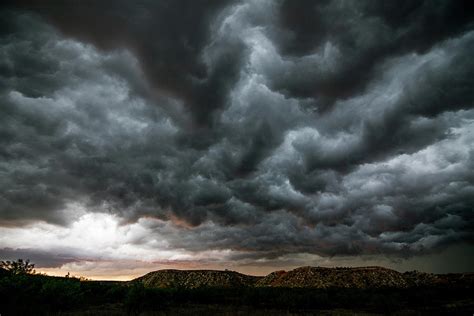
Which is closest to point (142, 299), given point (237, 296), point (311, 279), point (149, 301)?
point (149, 301)

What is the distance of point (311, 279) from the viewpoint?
115 meters

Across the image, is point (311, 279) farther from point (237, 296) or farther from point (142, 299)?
point (142, 299)

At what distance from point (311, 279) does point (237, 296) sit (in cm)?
4843

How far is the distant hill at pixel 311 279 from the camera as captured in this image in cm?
11086

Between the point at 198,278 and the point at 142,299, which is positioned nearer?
the point at 142,299

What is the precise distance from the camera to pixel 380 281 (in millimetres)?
114750

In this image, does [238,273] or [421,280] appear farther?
[238,273]

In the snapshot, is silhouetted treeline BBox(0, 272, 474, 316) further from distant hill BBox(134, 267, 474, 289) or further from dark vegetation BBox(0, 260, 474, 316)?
distant hill BBox(134, 267, 474, 289)

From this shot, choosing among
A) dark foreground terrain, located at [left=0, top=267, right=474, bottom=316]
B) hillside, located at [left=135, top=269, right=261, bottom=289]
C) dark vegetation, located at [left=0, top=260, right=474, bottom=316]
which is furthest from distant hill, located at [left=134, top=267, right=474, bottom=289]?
dark vegetation, located at [left=0, top=260, right=474, bottom=316]

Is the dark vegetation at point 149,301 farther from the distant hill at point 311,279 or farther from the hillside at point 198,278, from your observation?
the hillside at point 198,278

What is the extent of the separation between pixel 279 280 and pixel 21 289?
10651 centimetres

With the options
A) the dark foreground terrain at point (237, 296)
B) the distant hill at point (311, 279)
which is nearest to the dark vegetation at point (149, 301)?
the dark foreground terrain at point (237, 296)

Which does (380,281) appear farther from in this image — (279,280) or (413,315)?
(413,315)

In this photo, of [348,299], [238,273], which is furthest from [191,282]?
[348,299]
